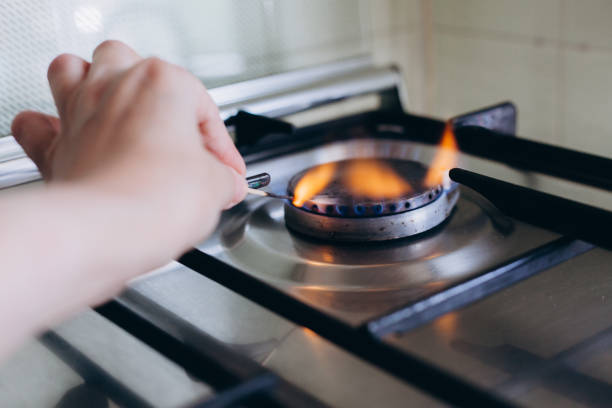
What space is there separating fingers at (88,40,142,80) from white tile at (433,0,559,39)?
0.54 m

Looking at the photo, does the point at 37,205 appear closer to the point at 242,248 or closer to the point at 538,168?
the point at 242,248

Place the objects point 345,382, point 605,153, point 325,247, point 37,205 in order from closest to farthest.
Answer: point 37,205 → point 345,382 → point 325,247 → point 605,153

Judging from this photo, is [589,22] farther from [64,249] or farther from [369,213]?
[64,249]

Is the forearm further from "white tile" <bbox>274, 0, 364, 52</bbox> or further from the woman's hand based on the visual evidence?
"white tile" <bbox>274, 0, 364, 52</bbox>

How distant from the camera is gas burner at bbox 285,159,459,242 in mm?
553

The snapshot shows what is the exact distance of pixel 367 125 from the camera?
813 millimetres

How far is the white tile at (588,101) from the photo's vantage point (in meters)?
0.78

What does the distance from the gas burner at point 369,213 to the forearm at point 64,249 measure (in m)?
0.23

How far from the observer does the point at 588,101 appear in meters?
0.80

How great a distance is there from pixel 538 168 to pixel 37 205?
444 mm

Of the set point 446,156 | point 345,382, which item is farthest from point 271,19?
point 345,382

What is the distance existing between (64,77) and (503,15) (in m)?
0.59

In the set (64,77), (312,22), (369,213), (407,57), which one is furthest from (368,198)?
(407,57)

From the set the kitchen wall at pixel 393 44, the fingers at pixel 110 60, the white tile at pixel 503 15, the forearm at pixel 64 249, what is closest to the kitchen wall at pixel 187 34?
the kitchen wall at pixel 393 44
